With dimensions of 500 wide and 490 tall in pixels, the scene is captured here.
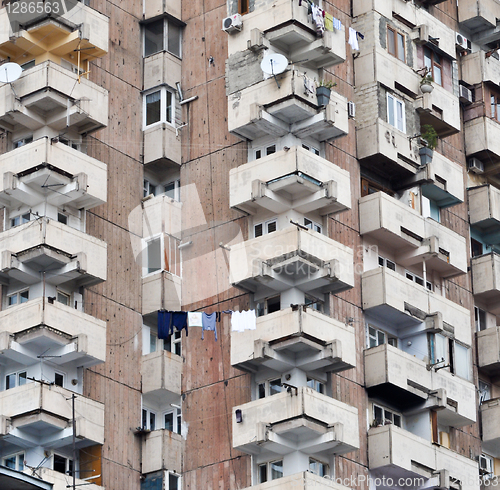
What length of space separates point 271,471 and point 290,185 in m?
9.92

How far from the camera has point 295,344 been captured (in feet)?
173

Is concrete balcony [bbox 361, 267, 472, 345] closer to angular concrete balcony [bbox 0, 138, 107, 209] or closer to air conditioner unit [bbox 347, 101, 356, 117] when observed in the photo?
air conditioner unit [bbox 347, 101, 356, 117]

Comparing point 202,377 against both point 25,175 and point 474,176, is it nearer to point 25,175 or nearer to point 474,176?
point 25,175

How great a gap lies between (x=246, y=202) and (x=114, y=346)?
22.6 feet

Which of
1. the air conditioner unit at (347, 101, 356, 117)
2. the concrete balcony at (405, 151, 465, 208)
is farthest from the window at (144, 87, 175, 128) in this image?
the concrete balcony at (405, 151, 465, 208)

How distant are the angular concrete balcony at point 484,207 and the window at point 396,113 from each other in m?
5.21

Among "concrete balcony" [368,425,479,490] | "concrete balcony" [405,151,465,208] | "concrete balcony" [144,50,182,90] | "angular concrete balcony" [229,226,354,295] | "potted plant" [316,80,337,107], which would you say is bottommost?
"concrete balcony" [368,425,479,490]

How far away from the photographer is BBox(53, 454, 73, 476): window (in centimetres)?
5238

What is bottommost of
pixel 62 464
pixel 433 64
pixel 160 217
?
pixel 62 464

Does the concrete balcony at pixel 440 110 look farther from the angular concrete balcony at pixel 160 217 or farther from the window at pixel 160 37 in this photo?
the angular concrete balcony at pixel 160 217

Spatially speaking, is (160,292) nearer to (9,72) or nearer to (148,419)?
(148,419)

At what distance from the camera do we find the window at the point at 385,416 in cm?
5525

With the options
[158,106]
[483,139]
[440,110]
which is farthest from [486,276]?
[158,106]

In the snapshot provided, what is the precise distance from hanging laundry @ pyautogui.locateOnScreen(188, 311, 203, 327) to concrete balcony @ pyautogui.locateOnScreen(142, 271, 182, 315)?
1899 mm
